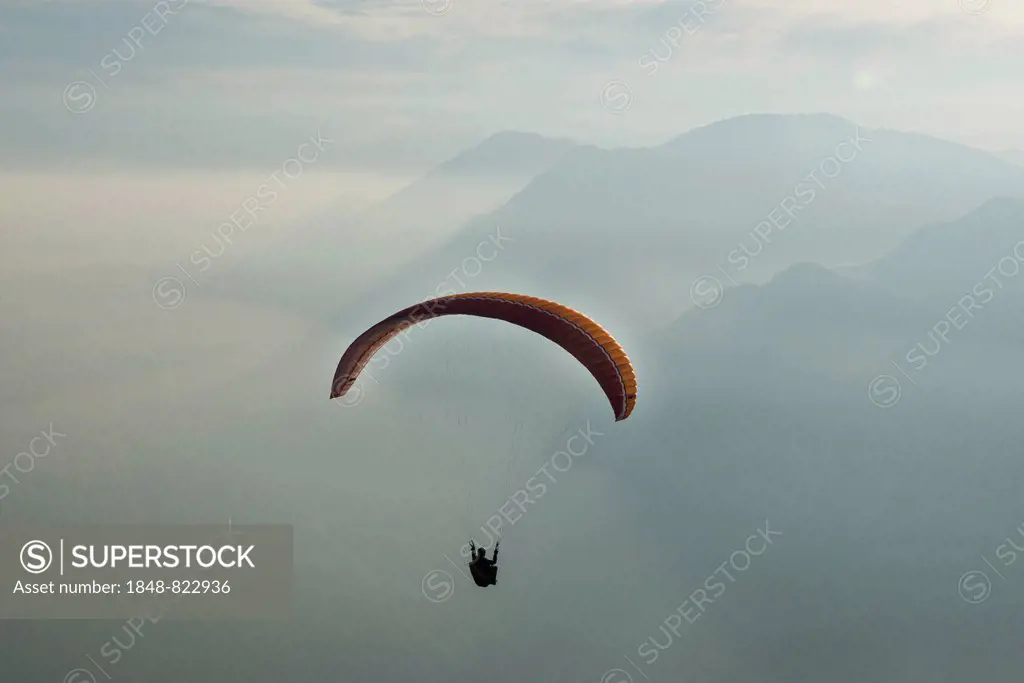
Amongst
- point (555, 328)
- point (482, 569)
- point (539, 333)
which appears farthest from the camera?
point (482, 569)

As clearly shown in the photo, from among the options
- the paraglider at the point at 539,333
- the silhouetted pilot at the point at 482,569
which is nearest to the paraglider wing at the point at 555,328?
the paraglider at the point at 539,333

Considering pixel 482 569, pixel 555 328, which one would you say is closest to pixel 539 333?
pixel 555 328

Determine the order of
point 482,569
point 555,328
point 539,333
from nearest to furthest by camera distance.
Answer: point 555,328
point 539,333
point 482,569

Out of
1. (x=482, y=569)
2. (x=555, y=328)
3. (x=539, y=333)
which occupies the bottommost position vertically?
(x=482, y=569)

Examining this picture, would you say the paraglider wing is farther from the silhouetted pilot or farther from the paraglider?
the silhouetted pilot

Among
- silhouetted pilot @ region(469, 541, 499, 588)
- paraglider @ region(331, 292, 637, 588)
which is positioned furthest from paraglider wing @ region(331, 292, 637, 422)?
silhouetted pilot @ region(469, 541, 499, 588)

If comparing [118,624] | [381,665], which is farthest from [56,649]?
[381,665]

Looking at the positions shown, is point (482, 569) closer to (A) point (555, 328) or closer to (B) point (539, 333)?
(B) point (539, 333)

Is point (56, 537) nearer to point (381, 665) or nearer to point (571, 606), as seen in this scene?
point (381, 665)
